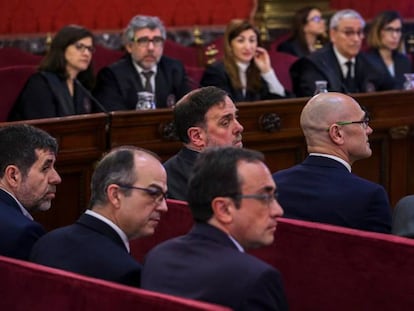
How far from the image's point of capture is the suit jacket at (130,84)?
6586 millimetres

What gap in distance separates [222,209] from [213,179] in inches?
3.1

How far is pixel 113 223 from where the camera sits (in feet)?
11.0

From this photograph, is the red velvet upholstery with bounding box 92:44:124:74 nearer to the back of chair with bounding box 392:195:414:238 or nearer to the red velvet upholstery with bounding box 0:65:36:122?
the red velvet upholstery with bounding box 0:65:36:122

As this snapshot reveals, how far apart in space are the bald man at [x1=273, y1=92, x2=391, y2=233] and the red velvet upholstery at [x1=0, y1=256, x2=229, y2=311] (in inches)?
46.5

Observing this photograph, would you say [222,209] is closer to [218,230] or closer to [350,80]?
[218,230]

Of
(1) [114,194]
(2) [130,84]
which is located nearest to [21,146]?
(1) [114,194]

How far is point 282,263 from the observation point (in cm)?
361

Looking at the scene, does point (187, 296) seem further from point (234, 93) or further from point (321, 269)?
point (234, 93)

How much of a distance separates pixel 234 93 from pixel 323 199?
2.85 meters

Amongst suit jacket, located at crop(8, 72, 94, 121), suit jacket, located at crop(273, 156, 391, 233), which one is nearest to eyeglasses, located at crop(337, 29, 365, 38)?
suit jacket, located at crop(8, 72, 94, 121)

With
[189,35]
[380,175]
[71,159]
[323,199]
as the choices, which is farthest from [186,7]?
[323,199]

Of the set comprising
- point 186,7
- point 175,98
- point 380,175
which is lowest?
point 380,175

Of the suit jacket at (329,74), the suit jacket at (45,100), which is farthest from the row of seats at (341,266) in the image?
the suit jacket at (329,74)

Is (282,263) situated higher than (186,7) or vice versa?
(186,7)
